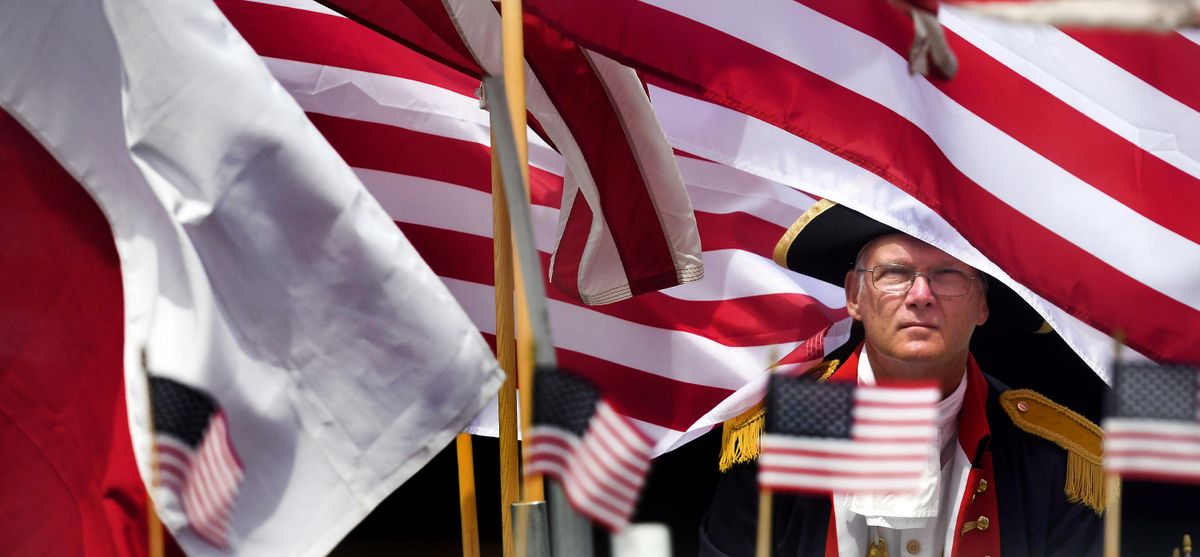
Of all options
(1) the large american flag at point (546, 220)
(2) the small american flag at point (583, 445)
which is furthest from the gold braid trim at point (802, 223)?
(2) the small american flag at point (583, 445)

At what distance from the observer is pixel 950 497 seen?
147 inches

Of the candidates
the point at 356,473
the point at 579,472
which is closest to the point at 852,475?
the point at 579,472

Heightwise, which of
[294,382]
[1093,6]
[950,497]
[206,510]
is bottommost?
[950,497]

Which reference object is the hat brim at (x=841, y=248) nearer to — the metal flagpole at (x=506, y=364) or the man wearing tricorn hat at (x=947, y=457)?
the man wearing tricorn hat at (x=947, y=457)

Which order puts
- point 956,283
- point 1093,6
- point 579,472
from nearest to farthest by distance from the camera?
1. point 1093,6
2. point 579,472
3. point 956,283

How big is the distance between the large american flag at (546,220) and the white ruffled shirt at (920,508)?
846 mm

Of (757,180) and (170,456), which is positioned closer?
(170,456)

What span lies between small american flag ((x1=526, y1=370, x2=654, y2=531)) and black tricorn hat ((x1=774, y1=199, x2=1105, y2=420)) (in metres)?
1.49

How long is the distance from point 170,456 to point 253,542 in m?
0.22

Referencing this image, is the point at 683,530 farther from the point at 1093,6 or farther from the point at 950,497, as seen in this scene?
the point at 1093,6

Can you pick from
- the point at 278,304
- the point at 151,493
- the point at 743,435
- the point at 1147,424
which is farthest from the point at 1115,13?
the point at 743,435

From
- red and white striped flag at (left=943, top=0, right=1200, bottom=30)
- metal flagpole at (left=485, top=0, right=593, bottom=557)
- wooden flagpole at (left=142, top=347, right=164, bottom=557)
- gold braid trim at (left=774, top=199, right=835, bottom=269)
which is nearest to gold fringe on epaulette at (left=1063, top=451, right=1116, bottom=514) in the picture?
gold braid trim at (left=774, top=199, right=835, bottom=269)

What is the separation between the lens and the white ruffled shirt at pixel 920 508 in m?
3.57

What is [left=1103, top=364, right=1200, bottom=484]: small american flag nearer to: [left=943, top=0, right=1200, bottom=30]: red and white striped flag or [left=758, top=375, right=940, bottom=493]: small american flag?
[left=758, top=375, right=940, bottom=493]: small american flag
